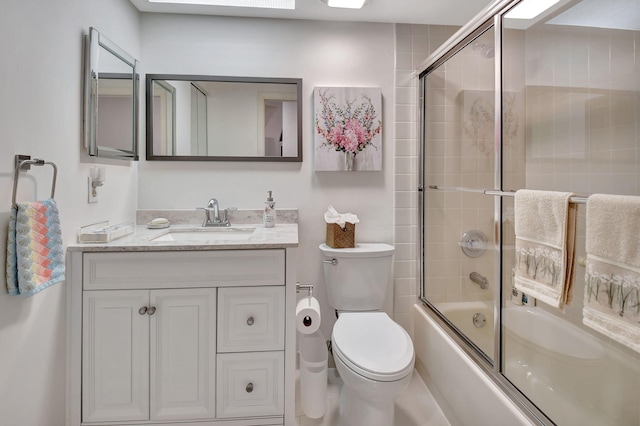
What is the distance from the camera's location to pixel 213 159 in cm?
213

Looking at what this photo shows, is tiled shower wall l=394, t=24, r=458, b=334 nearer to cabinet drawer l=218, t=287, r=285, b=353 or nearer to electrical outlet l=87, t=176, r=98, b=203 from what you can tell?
cabinet drawer l=218, t=287, r=285, b=353

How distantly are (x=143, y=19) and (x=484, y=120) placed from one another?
1.95m

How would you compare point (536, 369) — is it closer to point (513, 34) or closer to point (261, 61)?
point (513, 34)

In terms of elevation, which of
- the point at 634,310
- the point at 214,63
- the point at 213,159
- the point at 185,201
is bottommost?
the point at 634,310

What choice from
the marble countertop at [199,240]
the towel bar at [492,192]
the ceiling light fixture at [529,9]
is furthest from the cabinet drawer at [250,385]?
the ceiling light fixture at [529,9]

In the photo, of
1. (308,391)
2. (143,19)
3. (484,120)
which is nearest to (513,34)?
(484,120)

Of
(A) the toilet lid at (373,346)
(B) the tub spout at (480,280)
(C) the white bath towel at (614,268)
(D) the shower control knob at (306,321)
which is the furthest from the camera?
(B) the tub spout at (480,280)

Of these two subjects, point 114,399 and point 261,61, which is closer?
point 114,399

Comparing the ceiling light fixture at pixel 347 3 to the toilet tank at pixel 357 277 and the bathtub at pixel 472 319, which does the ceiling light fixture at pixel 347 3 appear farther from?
the bathtub at pixel 472 319

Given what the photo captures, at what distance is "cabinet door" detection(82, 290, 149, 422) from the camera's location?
58.8 inches

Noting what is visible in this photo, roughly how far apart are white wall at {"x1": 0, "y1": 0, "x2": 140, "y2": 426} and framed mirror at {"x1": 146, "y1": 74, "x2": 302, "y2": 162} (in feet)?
1.61

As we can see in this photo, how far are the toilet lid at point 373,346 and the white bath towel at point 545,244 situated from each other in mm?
545

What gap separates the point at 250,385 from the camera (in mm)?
1556

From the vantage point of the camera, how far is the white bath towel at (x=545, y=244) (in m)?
1.12
